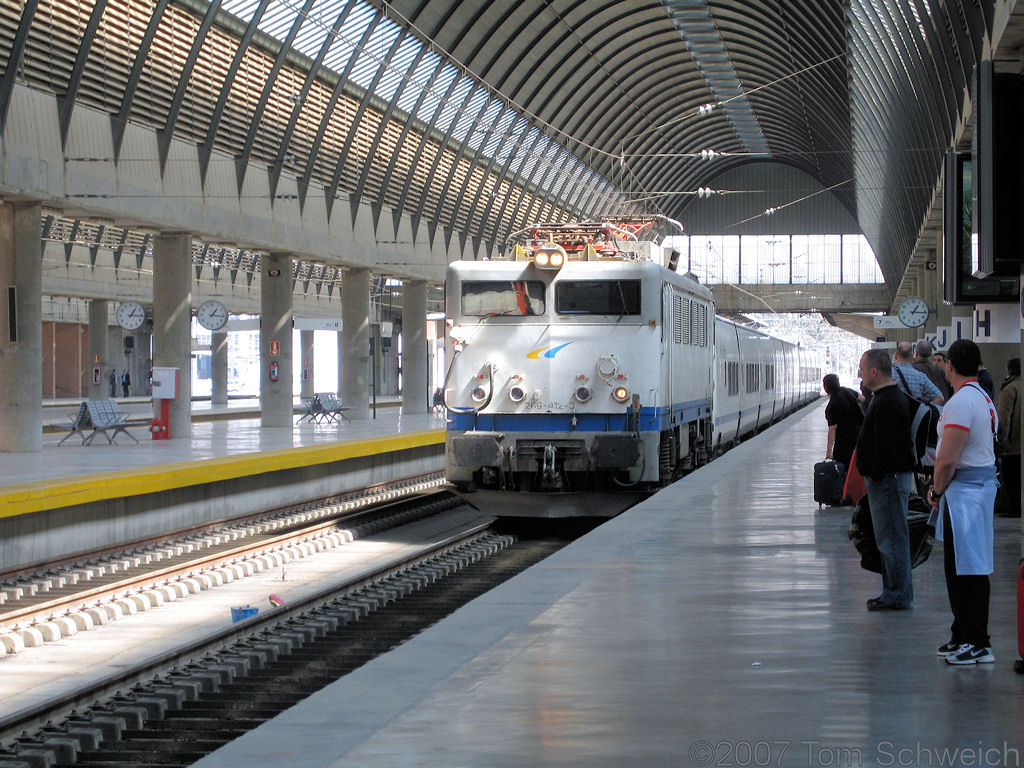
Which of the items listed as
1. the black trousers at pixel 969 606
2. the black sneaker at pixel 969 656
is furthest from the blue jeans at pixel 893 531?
the black sneaker at pixel 969 656

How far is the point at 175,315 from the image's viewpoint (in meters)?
29.5

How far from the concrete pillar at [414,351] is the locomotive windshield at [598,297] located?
87.2 feet

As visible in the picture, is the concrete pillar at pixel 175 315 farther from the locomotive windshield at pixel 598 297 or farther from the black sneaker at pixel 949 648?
the black sneaker at pixel 949 648

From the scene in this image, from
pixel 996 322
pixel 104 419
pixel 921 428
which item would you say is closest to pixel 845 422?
pixel 996 322

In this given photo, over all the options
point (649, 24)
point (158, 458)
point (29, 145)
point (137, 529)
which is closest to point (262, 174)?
point (29, 145)

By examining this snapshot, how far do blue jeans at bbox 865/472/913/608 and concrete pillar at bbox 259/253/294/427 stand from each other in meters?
27.6

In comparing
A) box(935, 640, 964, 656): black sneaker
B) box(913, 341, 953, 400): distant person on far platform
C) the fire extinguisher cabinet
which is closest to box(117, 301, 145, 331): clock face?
the fire extinguisher cabinet

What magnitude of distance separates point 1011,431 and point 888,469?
671 cm

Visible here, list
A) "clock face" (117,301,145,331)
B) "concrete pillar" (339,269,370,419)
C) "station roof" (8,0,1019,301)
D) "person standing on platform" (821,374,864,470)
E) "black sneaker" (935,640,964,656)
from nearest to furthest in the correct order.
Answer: "black sneaker" (935,640,964,656)
"person standing on platform" (821,374,864,470)
"station roof" (8,0,1019,301)
"clock face" (117,301,145,331)
"concrete pillar" (339,269,370,419)

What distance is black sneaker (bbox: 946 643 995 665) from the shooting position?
7031mm

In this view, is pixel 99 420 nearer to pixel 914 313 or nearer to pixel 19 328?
pixel 19 328

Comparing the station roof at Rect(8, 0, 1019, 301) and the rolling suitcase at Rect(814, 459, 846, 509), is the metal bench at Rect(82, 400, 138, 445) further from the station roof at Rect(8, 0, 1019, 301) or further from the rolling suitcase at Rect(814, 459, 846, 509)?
the rolling suitcase at Rect(814, 459, 846, 509)

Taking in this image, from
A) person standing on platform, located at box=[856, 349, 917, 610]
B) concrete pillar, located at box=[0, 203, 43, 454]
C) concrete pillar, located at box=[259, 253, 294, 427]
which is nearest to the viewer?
person standing on platform, located at box=[856, 349, 917, 610]

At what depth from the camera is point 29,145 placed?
23375 millimetres
